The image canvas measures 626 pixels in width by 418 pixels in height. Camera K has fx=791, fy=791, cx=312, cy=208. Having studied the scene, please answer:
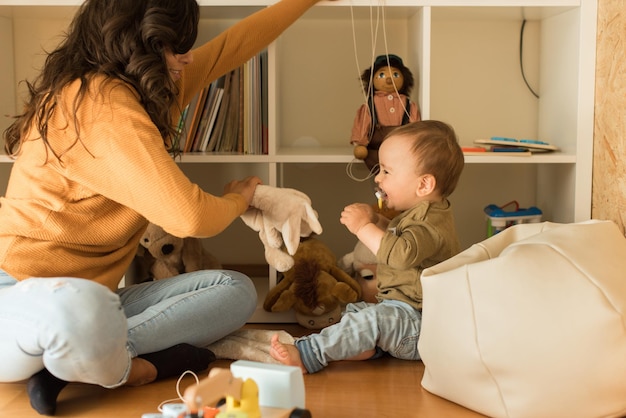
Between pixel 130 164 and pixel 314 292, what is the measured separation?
0.65 m

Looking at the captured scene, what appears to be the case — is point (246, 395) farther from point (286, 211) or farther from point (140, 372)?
point (286, 211)

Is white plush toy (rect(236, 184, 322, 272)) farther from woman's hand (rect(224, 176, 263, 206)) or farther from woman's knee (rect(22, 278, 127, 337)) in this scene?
woman's knee (rect(22, 278, 127, 337))

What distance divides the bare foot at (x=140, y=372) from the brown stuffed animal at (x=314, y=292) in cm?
47

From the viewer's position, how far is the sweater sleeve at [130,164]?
1.34 m

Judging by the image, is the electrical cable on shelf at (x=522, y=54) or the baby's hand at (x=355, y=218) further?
the electrical cable on shelf at (x=522, y=54)

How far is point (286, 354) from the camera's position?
60.1 inches

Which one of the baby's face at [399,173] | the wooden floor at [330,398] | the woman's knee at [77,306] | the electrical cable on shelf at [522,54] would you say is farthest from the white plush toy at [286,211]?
the electrical cable on shelf at [522,54]

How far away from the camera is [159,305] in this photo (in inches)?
60.7

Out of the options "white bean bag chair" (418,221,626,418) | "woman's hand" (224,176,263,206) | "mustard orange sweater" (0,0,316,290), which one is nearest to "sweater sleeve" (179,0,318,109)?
"woman's hand" (224,176,263,206)

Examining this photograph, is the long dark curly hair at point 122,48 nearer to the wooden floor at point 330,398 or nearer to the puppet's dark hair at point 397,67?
the wooden floor at point 330,398

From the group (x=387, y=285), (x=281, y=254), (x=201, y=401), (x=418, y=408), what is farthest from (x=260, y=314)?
(x=201, y=401)

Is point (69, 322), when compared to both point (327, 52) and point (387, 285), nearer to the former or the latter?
point (387, 285)

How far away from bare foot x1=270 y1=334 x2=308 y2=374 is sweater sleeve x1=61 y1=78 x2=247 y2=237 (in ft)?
0.97

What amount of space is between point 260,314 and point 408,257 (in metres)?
0.52
